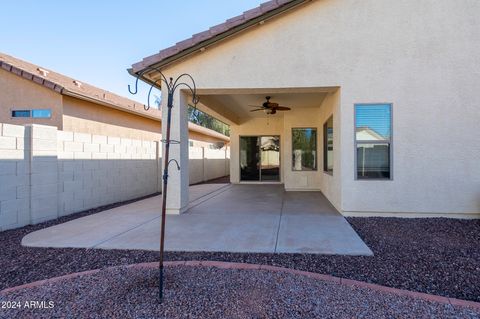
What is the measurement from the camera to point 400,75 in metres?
6.84

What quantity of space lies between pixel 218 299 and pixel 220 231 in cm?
280

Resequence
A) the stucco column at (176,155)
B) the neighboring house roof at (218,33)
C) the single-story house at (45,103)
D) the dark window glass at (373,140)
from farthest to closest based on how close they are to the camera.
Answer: the single-story house at (45,103) → the stucco column at (176,155) → the dark window glass at (373,140) → the neighboring house roof at (218,33)

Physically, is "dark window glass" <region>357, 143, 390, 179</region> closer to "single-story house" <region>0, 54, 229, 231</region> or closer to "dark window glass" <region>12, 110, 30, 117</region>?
"single-story house" <region>0, 54, 229, 231</region>

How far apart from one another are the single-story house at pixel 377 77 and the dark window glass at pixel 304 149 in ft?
17.6

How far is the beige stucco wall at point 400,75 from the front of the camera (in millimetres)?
6703

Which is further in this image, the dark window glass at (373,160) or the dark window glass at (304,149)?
the dark window glass at (304,149)

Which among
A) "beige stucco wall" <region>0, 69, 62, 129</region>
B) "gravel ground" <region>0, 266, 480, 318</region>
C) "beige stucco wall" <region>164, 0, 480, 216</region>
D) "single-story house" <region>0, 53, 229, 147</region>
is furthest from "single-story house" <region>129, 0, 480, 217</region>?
"beige stucco wall" <region>0, 69, 62, 129</region>

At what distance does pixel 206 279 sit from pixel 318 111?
10241mm

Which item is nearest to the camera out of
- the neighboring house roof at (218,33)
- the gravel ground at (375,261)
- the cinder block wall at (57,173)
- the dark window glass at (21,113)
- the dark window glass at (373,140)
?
the gravel ground at (375,261)

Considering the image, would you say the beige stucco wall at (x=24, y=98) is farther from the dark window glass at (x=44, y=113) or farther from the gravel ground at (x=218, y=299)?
the gravel ground at (x=218, y=299)

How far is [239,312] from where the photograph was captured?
2828mm

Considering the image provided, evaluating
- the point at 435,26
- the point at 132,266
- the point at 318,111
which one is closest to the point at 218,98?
the point at 318,111

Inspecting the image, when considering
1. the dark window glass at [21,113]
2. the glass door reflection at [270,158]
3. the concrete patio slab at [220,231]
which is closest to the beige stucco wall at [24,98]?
the dark window glass at [21,113]

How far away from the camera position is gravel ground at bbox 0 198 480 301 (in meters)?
3.57
